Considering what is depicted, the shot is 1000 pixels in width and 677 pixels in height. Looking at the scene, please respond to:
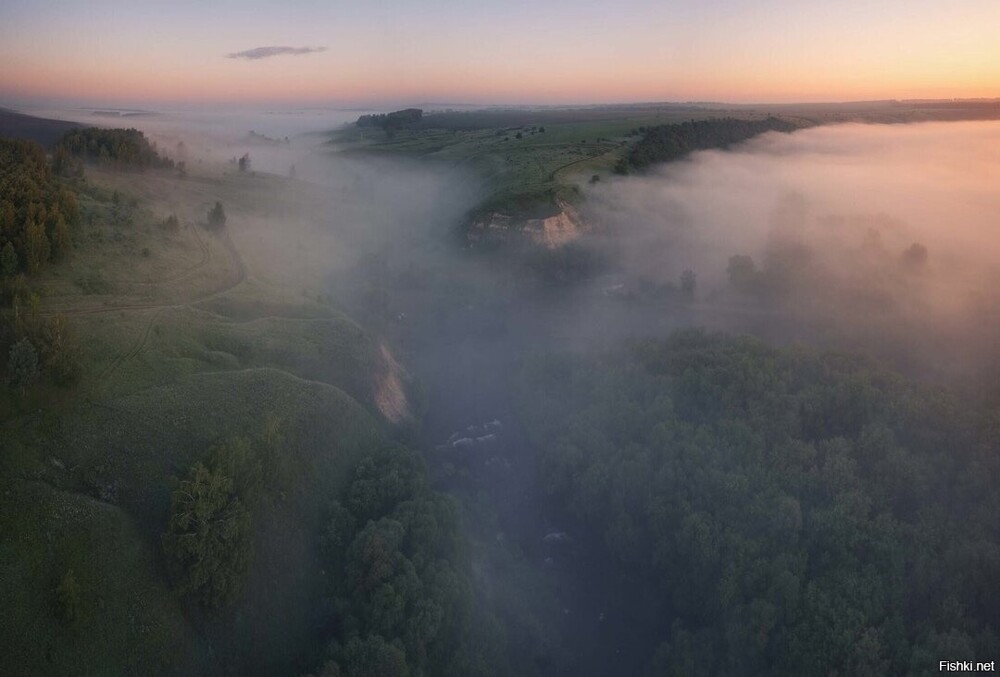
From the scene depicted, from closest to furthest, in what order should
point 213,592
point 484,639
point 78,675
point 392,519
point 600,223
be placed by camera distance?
point 78,675 < point 213,592 < point 484,639 < point 392,519 < point 600,223

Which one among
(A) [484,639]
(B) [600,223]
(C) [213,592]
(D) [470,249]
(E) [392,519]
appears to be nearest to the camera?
(C) [213,592]

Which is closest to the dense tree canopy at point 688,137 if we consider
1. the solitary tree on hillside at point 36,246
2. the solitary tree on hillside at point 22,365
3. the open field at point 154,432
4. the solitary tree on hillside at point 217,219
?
the solitary tree on hillside at point 217,219

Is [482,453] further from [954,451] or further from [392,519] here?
[954,451]

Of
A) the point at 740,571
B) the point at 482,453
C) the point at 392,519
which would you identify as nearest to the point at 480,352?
the point at 482,453

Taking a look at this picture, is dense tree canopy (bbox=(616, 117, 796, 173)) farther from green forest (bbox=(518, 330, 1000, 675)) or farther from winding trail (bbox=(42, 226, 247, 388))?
green forest (bbox=(518, 330, 1000, 675))

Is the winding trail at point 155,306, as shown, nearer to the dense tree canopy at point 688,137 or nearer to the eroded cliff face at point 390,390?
the eroded cliff face at point 390,390

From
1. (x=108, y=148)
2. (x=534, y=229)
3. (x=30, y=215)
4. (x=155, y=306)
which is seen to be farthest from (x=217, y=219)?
(x=534, y=229)

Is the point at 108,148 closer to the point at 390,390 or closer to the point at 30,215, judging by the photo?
the point at 30,215
